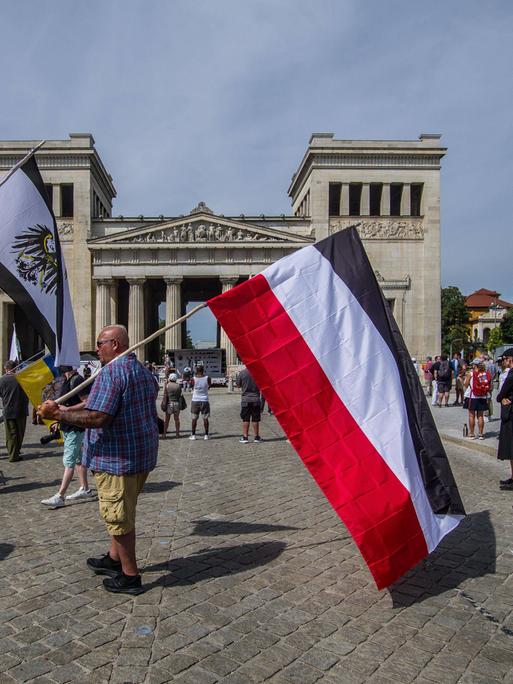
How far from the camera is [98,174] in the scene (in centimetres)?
5197

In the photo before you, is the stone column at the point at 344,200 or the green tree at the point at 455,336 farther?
the green tree at the point at 455,336

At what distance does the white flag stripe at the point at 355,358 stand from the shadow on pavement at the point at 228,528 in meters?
2.17

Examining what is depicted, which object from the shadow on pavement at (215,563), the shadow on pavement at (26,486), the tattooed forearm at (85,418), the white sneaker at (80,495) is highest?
the tattooed forearm at (85,418)

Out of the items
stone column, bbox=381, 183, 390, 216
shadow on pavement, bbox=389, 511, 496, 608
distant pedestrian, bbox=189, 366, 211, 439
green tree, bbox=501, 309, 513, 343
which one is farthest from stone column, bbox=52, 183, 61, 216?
green tree, bbox=501, 309, 513, 343

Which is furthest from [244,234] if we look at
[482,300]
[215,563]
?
[482,300]

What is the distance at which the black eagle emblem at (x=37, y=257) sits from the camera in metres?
6.34

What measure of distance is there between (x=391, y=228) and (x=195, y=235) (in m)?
16.2

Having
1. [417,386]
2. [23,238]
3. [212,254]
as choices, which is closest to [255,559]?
[417,386]

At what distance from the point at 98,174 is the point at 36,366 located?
151 ft

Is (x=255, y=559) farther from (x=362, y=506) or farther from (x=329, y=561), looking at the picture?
(x=362, y=506)

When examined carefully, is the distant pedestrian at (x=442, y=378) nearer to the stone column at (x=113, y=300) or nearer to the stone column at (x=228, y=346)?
the stone column at (x=228, y=346)

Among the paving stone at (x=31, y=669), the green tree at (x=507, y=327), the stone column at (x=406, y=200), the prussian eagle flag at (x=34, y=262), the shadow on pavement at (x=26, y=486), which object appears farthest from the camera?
the green tree at (x=507, y=327)

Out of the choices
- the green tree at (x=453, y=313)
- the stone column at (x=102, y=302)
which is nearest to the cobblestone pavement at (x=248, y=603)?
the stone column at (x=102, y=302)

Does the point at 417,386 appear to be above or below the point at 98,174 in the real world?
below
